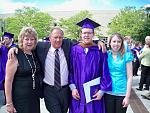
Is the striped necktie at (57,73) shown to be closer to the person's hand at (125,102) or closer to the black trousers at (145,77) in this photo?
the person's hand at (125,102)

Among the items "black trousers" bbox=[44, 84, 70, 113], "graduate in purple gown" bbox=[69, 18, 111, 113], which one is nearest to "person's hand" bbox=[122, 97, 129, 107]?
"graduate in purple gown" bbox=[69, 18, 111, 113]

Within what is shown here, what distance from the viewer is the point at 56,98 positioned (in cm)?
441

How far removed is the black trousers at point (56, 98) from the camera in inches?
173

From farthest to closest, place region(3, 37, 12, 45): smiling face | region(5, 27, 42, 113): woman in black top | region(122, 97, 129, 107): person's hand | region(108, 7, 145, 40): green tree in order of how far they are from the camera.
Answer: region(108, 7, 145, 40): green tree
region(3, 37, 12, 45): smiling face
region(122, 97, 129, 107): person's hand
region(5, 27, 42, 113): woman in black top

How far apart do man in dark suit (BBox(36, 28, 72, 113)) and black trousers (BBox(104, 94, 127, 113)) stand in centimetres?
59

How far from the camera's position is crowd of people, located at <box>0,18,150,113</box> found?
4180 millimetres

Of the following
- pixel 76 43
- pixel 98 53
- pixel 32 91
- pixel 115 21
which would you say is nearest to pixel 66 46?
pixel 76 43

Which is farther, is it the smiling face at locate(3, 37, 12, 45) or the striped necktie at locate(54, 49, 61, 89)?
the smiling face at locate(3, 37, 12, 45)

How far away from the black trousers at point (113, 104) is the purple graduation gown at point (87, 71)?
97 millimetres

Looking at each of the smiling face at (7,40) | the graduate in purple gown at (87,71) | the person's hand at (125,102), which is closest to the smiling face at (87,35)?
the graduate in purple gown at (87,71)

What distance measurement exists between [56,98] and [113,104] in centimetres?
83

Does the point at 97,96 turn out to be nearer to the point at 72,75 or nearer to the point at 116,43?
the point at 72,75

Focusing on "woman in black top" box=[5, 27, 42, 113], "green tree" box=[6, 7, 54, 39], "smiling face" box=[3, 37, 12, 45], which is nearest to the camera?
"woman in black top" box=[5, 27, 42, 113]

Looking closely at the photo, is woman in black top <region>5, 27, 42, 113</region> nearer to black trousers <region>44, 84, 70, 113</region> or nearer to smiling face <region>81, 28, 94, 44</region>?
black trousers <region>44, 84, 70, 113</region>
